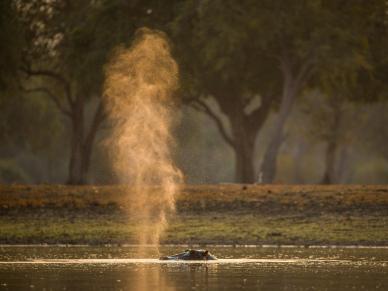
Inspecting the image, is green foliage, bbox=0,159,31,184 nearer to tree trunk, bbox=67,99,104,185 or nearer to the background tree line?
the background tree line

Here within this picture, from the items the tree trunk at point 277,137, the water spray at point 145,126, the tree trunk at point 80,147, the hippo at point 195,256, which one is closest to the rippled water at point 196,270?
the hippo at point 195,256

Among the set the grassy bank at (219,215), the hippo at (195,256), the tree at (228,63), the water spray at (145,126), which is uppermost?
the tree at (228,63)

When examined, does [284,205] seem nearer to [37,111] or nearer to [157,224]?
[157,224]

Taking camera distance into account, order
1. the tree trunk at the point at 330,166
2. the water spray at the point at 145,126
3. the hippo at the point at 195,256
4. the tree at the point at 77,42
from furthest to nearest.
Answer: the tree trunk at the point at 330,166 < the tree at the point at 77,42 < the water spray at the point at 145,126 < the hippo at the point at 195,256

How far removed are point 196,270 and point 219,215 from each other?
55.7 feet

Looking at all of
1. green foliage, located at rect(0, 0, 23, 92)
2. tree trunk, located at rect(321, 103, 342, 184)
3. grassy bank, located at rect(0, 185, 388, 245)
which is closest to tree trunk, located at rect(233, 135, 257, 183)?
green foliage, located at rect(0, 0, 23, 92)

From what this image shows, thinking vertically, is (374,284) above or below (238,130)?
below

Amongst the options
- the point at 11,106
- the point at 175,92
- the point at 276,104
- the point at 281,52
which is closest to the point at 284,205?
the point at 175,92

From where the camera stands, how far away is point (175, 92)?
62281mm

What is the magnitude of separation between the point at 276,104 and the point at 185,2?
51.5ft

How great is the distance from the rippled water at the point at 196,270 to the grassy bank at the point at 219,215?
3.69 metres

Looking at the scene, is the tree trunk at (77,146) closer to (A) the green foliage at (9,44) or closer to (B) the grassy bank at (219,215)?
(A) the green foliage at (9,44)

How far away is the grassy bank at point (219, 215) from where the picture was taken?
1673 inches

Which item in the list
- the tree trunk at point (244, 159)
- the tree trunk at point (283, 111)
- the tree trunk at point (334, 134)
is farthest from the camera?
the tree trunk at point (334, 134)
